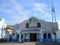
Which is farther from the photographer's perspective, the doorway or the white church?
the doorway

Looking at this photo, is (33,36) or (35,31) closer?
(35,31)

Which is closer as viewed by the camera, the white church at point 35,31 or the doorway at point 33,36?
the white church at point 35,31

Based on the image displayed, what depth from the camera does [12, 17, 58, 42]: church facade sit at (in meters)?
39.8

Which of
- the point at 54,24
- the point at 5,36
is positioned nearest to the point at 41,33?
the point at 54,24

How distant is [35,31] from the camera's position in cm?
3975

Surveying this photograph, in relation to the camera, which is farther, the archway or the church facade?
the archway

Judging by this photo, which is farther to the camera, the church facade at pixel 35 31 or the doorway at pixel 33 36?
the doorway at pixel 33 36

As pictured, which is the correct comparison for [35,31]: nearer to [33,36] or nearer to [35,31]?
[35,31]

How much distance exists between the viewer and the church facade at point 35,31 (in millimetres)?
39750

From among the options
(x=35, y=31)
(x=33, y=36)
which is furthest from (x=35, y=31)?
(x=33, y=36)

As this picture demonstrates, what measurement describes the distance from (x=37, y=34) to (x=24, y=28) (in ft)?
13.5

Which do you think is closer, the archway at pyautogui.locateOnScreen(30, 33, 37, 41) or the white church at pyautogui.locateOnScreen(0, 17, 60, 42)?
the white church at pyautogui.locateOnScreen(0, 17, 60, 42)

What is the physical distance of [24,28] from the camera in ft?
140

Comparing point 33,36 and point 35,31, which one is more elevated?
point 35,31
